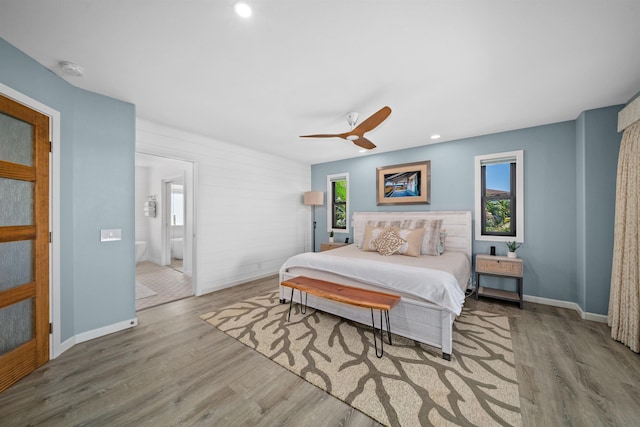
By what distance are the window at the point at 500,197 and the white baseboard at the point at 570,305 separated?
35.2 inches

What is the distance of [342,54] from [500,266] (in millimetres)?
3484

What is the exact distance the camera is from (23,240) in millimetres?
1951

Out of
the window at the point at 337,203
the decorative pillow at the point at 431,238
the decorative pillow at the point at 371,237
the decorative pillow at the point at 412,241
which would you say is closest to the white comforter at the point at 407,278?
the decorative pillow at the point at 412,241

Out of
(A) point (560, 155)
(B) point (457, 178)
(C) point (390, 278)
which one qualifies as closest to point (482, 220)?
(B) point (457, 178)

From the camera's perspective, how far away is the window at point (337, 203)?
5.61 meters

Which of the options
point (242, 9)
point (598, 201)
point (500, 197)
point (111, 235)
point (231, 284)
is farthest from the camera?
point (231, 284)

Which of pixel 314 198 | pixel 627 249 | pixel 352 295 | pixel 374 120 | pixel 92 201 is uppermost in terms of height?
pixel 374 120

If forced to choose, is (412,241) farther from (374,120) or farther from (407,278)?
(374,120)

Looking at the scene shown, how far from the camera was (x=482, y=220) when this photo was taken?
3.89m

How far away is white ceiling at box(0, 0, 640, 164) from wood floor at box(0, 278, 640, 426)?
2.63 m

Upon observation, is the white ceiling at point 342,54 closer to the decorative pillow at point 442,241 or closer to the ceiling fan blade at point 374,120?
the ceiling fan blade at point 374,120

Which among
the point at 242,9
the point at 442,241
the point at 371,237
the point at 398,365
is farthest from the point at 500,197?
the point at 242,9

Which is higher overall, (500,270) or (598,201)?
(598,201)

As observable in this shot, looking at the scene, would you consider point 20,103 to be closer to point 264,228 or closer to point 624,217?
point 264,228
